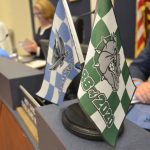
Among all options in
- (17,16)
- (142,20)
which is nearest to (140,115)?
(142,20)

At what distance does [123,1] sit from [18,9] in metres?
2.62

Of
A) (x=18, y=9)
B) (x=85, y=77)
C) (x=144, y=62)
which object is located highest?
(x=85, y=77)

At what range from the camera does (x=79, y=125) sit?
2.36 feet

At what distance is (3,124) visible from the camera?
144cm

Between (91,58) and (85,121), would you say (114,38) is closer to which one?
(91,58)

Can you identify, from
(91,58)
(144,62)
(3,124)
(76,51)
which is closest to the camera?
(91,58)

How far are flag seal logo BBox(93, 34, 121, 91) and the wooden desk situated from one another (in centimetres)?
54

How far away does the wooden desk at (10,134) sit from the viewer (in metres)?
1.13

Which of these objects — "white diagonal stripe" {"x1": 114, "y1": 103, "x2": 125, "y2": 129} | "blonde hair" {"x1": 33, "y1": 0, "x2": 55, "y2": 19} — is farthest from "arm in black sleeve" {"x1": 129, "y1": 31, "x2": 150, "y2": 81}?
"blonde hair" {"x1": 33, "y1": 0, "x2": 55, "y2": 19}

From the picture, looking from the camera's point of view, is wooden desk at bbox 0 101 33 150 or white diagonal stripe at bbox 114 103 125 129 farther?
wooden desk at bbox 0 101 33 150

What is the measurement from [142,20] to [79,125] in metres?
1.73

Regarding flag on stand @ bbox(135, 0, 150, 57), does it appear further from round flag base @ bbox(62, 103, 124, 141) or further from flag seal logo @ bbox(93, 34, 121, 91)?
flag seal logo @ bbox(93, 34, 121, 91)

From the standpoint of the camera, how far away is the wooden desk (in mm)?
1135

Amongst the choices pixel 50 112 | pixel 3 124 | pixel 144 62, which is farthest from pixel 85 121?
pixel 144 62
